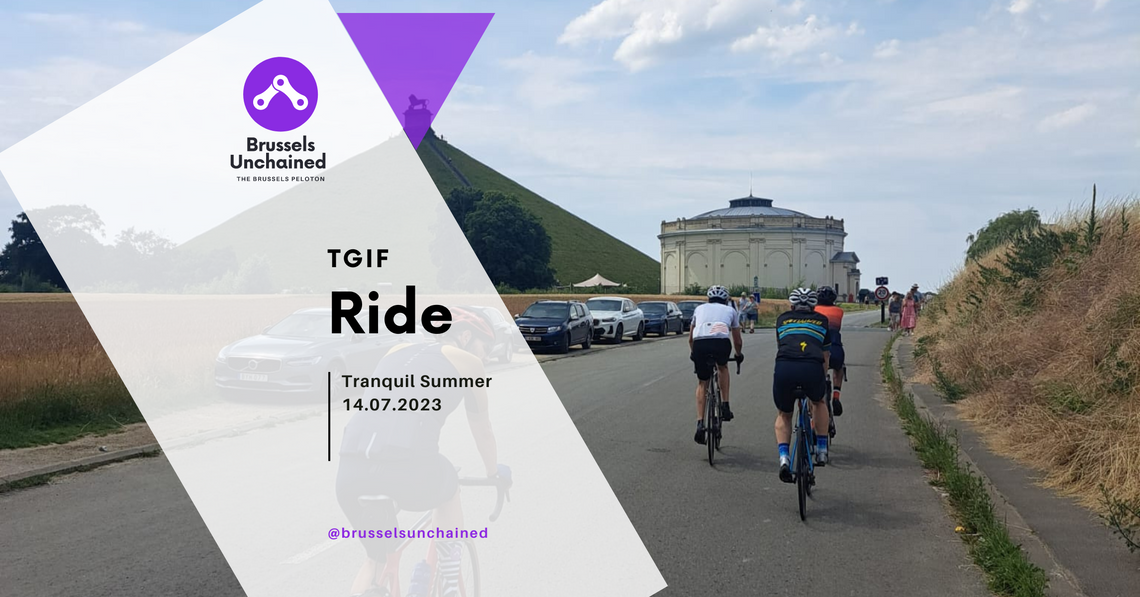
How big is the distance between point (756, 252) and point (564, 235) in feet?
119

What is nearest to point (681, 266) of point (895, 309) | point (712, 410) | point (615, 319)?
point (895, 309)

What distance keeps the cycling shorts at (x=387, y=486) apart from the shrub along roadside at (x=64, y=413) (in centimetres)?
796

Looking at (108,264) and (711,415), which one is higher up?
(108,264)

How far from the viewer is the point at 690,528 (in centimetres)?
658

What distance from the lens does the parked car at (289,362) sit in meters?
13.9

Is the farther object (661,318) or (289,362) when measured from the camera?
(661,318)

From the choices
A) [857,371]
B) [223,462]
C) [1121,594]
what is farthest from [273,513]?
[857,371]

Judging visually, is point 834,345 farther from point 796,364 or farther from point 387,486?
point 387,486

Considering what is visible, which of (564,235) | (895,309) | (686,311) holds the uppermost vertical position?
(564,235)

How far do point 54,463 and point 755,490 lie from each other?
6862 mm

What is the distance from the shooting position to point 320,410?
43.3 ft

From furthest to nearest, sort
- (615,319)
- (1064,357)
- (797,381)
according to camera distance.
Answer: (615,319)
(1064,357)
(797,381)

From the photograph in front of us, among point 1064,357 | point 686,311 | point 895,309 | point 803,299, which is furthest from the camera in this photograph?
point 686,311

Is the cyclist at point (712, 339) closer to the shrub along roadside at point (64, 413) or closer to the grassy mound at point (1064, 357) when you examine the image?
the grassy mound at point (1064, 357)
